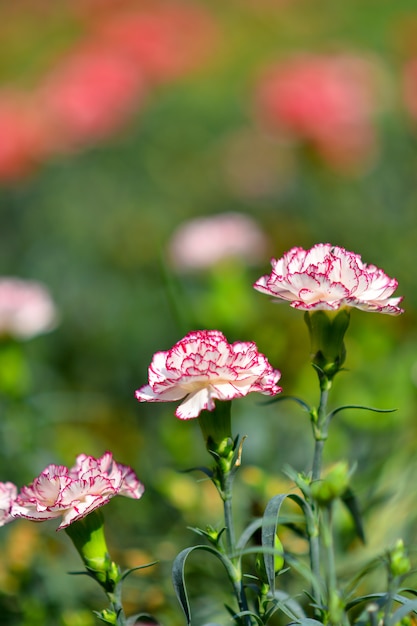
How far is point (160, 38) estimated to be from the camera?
3455mm

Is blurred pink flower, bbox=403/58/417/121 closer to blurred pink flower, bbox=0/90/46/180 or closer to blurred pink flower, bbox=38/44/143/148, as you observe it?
blurred pink flower, bbox=38/44/143/148

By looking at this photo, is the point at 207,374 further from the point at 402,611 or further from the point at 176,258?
the point at 176,258

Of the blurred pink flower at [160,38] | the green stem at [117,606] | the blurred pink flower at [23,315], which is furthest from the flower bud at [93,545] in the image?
the blurred pink flower at [160,38]

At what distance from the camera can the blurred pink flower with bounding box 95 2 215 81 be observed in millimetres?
3254

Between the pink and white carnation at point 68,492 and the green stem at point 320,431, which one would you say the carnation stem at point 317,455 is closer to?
the green stem at point 320,431

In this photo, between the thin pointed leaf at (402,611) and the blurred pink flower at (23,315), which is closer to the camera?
the thin pointed leaf at (402,611)

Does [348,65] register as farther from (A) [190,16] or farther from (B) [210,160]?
(A) [190,16]

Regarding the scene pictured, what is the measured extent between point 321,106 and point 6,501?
77.7 inches

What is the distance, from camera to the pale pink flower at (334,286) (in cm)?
64

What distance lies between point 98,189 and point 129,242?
636 mm

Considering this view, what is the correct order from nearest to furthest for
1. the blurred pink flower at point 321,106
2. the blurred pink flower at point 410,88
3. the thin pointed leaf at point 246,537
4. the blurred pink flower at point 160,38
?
the thin pointed leaf at point 246,537
the blurred pink flower at point 410,88
the blurred pink flower at point 321,106
the blurred pink flower at point 160,38

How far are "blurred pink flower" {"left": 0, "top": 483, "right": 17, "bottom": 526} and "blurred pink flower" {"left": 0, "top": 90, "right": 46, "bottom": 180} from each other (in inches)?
68.8

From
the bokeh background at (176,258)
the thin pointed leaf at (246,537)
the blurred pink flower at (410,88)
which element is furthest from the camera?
the blurred pink flower at (410,88)

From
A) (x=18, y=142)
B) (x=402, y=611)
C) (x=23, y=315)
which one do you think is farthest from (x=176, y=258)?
(x=402, y=611)
